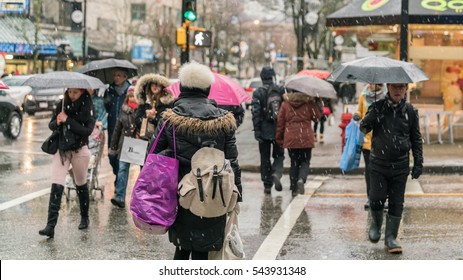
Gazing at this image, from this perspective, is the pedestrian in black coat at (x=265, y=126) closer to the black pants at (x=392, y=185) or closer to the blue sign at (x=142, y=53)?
the black pants at (x=392, y=185)

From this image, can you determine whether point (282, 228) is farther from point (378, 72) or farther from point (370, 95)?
point (378, 72)

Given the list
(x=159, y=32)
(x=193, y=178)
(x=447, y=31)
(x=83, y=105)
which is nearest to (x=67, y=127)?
(x=83, y=105)

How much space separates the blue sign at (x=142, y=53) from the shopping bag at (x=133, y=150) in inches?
1863

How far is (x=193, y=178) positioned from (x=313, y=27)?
39.3 metres

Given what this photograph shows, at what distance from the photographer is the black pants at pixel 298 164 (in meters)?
12.1

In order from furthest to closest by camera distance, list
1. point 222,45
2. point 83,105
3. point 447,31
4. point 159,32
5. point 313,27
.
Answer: point 222,45, point 159,32, point 313,27, point 447,31, point 83,105

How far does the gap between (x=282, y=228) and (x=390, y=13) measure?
9.82 m

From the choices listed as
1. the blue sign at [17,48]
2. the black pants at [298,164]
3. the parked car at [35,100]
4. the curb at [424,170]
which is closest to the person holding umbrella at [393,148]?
the black pants at [298,164]

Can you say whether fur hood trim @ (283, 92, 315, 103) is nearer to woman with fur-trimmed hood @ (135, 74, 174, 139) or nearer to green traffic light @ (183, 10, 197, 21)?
woman with fur-trimmed hood @ (135, 74, 174, 139)

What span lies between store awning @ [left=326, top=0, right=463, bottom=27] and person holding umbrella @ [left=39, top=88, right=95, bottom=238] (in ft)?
33.6

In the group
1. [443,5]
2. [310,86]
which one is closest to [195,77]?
[310,86]

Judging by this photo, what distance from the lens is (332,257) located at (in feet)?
26.7

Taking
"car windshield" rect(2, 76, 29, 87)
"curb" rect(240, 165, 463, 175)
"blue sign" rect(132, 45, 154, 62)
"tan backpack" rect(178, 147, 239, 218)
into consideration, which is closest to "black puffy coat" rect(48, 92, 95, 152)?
"tan backpack" rect(178, 147, 239, 218)
